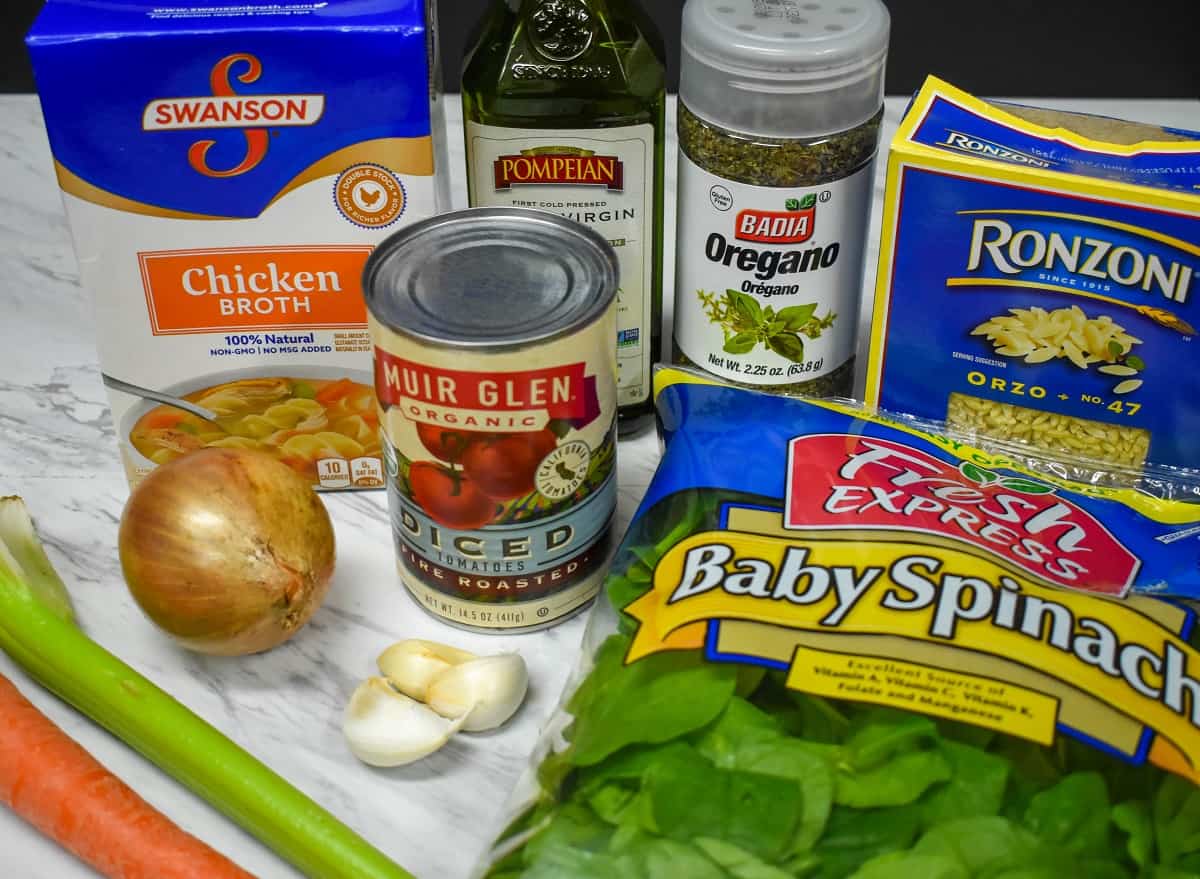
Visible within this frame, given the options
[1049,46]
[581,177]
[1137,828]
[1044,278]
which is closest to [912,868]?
[1137,828]

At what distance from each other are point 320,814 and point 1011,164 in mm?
713

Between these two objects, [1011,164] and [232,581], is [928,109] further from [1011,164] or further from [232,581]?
[232,581]

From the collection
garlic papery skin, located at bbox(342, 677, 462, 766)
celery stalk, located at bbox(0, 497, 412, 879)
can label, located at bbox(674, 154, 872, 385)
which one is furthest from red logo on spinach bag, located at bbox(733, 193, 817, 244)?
celery stalk, located at bbox(0, 497, 412, 879)

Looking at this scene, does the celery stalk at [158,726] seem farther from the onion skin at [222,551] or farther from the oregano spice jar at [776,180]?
the oregano spice jar at [776,180]

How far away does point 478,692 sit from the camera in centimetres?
107

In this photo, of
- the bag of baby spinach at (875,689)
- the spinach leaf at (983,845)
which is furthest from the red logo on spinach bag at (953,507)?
the spinach leaf at (983,845)

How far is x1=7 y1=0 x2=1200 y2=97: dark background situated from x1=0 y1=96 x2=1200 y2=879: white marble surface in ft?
2.98

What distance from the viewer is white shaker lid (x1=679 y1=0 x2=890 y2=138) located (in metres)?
1.12

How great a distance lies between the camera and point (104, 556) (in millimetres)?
1250

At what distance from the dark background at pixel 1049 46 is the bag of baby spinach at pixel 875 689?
46.0 inches

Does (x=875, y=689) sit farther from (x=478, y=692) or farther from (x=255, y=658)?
(x=255, y=658)

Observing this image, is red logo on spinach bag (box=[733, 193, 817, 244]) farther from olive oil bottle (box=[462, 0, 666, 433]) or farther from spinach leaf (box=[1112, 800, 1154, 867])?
spinach leaf (box=[1112, 800, 1154, 867])

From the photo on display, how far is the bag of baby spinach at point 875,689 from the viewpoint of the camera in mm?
871

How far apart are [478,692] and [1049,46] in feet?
5.00
